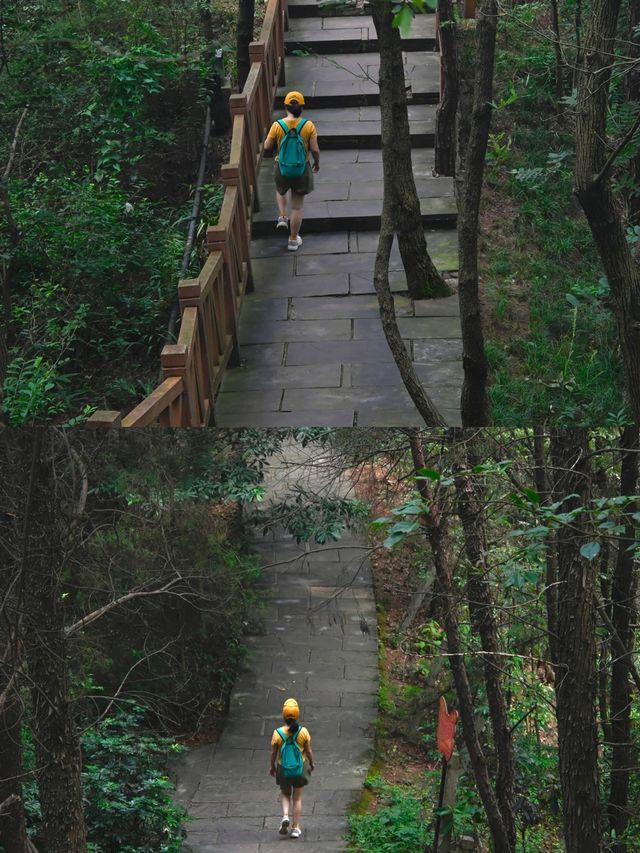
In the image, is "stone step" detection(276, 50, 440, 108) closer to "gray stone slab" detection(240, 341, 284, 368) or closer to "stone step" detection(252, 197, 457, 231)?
"stone step" detection(252, 197, 457, 231)

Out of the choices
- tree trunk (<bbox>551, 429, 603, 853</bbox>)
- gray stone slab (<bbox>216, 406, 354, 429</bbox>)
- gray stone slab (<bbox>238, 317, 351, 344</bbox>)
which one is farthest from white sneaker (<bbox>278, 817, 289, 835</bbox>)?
gray stone slab (<bbox>238, 317, 351, 344</bbox>)

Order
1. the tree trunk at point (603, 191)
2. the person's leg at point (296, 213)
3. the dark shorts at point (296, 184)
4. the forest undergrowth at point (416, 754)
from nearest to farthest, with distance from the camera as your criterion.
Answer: the tree trunk at point (603, 191) < the forest undergrowth at point (416, 754) < the person's leg at point (296, 213) < the dark shorts at point (296, 184)

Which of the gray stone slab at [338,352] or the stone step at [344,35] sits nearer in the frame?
the gray stone slab at [338,352]

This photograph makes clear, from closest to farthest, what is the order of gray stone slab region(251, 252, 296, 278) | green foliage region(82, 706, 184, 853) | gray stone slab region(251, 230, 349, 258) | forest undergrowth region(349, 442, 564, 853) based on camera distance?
forest undergrowth region(349, 442, 564, 853), green foliage region(82, 706, 184, 853), gray stone slab region(251, 252, 296, 278), gray stone slab region(251, 230, 349, 258)

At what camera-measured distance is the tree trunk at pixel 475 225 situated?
16.7ft

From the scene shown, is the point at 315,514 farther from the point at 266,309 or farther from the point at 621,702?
the point at 621,702

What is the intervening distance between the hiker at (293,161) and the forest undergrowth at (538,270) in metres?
1.34

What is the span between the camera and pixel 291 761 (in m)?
6.86

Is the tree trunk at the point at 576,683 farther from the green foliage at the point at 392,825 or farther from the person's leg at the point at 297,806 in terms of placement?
the person's leg at the point at 297,806

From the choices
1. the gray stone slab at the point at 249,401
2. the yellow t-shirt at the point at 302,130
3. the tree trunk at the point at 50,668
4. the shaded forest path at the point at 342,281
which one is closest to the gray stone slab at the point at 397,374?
the shaded forest path at the point at 342,281

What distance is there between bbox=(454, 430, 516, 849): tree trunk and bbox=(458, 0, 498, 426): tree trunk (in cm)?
21

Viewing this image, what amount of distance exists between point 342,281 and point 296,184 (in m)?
1.20

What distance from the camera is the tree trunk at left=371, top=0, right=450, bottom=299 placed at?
18.3 ft

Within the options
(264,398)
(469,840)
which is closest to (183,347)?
(264,398)
